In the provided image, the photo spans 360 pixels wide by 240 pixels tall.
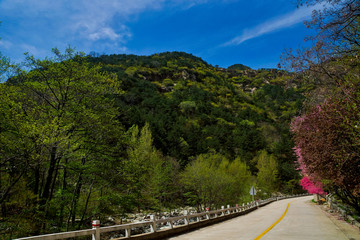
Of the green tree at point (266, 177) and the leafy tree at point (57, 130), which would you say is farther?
the green tree at point (266, 177)

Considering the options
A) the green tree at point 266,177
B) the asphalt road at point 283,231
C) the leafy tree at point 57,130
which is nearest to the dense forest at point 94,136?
the leafy tree at point 57,130

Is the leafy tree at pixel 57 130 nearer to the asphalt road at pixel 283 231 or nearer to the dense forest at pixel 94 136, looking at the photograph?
the dense forest at pixel 94 136

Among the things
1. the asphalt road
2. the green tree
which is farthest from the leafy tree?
the green tree

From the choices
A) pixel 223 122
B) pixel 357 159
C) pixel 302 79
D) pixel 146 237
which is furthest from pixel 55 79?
pixel 223 122

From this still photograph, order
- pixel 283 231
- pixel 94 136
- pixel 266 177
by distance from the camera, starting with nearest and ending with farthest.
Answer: pixel 283 231, pixel 94 136, pixel 266 177

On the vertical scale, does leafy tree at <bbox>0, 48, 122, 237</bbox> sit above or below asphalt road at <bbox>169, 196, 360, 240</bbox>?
above

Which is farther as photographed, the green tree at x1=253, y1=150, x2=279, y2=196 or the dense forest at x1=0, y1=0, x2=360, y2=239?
the green tree at x1=253, y1=150, x2=279, y2=196

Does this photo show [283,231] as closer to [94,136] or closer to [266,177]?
[94,136]

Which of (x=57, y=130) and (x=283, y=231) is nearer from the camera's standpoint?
(x=283, y=231)

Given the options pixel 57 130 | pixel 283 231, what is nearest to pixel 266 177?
pixel 283 231

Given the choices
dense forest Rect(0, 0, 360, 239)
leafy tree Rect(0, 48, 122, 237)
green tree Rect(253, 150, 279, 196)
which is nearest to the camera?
dense forest Rect(0, 0, 360, 239)

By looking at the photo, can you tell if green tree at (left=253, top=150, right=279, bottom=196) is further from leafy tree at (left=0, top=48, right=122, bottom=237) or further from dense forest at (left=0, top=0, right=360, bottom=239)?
leafy tree at (left=0, top=48, right=122, bottom=237)

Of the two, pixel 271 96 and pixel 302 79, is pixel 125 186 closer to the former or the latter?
pixel 302 79

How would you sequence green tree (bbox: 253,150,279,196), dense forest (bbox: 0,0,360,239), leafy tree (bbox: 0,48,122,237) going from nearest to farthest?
dense forest (bbox: 0,0,360,239) → leafy tree (bbox: 0,48,122,237) → green tree (bbox: 253,150,279,196)
